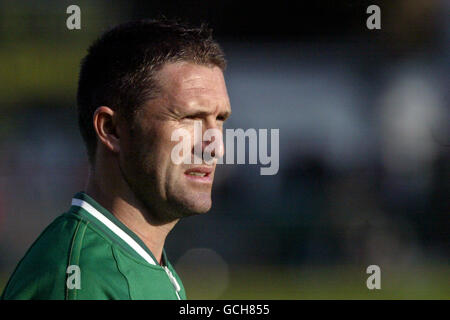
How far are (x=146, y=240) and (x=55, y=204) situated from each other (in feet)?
22.6

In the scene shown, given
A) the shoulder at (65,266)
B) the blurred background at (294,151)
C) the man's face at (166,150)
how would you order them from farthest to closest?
1. the blurred background at (294,151)
2. the man's face at (166,150)
3. the shoulder at (65,266)

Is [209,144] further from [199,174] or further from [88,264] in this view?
[88,264]

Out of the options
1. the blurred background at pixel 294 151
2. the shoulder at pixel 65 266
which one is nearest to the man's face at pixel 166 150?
the shoulder at pixel 65 266

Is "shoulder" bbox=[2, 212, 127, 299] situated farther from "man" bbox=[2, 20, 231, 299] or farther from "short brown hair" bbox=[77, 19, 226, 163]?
"short brown hair" bbox=[77, 19, 226, 163]

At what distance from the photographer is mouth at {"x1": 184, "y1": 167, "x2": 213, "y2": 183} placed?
8.38ft

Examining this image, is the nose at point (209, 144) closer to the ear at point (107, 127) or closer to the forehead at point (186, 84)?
the forehead at point (186, 84)

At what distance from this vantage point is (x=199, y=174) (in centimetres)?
257

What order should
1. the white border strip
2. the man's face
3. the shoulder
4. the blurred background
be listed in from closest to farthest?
1. the shoulder
2. the white border strip
3. the man's face
4. the blurred background

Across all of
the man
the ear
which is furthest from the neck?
the ear

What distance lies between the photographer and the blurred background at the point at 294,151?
29.4 ft

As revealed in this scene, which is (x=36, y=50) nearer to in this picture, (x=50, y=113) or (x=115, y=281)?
(x=50, y=113)

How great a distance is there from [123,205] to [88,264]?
379mm

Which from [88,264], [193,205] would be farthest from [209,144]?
[88,264]

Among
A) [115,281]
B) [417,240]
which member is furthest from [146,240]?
[417,240]
